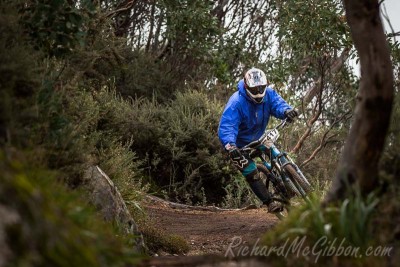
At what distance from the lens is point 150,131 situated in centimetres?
1708

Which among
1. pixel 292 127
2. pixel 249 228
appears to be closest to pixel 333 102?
pixel 292 127

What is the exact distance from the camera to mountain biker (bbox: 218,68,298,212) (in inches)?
407

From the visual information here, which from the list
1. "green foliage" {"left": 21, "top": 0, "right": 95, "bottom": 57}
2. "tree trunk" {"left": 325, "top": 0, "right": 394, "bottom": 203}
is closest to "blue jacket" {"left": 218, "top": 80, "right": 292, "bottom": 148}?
"green foliage" {"left": 21, "top": 0, "right": 95, "bottom": 57}

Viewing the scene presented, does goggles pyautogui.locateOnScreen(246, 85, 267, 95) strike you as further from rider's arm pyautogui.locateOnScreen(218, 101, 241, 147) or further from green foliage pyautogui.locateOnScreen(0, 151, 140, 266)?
green foliage pyautogui.locateOnScreen(0, 151, 140, 266)

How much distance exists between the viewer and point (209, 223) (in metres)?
13.1

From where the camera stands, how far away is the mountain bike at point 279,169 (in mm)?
9906

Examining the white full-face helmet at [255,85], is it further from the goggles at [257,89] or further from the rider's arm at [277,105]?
the rider's arm at [277,105]

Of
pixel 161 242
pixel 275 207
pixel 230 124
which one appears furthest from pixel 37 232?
pixel 230 124

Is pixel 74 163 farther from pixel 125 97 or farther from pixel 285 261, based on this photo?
pixel 125 97

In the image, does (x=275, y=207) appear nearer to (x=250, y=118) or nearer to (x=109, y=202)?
(x=250, y=118)

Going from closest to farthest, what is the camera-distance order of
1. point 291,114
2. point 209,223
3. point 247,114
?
point 291,114 < point 247,114 < point 209,223

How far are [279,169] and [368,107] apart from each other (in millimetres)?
4932

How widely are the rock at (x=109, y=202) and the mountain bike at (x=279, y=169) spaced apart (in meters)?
2.15

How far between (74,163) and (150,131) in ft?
34.2
